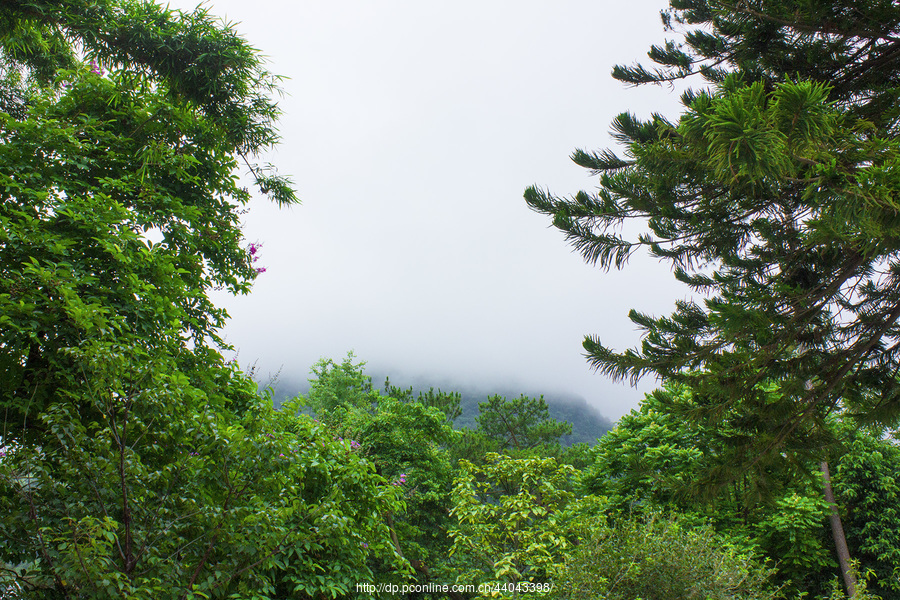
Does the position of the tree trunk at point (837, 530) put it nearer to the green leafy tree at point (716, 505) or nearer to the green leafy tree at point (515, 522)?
the green leafy tree at point (716, 505)

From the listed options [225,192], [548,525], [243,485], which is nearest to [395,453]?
[548,525]

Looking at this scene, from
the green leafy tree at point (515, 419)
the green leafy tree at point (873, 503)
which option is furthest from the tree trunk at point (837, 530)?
the green leafy tree at point (515, 419)

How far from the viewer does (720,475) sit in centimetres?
439

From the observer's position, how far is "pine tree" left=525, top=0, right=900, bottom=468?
363 cm

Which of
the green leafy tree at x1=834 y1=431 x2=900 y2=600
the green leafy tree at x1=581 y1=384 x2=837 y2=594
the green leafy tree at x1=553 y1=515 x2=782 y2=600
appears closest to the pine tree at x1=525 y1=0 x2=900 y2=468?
the green leafy tree at x1=553 y1=515 x2=782 y2=600

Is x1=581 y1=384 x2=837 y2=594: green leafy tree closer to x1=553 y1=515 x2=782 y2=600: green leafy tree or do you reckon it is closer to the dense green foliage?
x1=553 y1=515 x2=782 y2=600: green leafy tree

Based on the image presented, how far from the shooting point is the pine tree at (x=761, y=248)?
3.63 m

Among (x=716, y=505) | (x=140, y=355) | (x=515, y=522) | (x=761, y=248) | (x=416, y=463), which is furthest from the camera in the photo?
(x=416, y=463)

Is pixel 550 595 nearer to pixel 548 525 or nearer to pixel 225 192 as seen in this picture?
pixel 548 525

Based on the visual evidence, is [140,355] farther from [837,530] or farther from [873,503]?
[873,503]

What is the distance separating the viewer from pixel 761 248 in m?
4.63

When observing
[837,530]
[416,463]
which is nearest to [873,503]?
[837,530]

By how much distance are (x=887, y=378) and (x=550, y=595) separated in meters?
4.91

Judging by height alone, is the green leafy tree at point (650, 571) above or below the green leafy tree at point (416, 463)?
below
